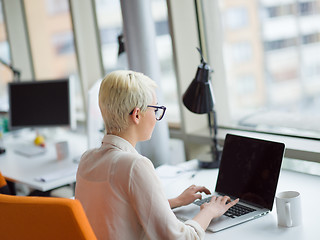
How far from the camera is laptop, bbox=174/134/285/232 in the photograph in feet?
5.61

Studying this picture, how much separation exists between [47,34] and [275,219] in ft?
13.7

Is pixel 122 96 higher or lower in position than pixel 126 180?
higher

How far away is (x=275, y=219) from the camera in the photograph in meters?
1.67

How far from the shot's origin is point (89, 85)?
3869 mm

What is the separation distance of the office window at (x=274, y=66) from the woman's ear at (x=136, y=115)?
4.24 feet

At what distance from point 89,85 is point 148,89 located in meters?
2.39

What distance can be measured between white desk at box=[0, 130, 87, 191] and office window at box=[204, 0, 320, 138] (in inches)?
41.5

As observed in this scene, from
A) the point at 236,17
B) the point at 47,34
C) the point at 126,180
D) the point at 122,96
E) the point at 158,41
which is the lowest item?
the point at 126,180

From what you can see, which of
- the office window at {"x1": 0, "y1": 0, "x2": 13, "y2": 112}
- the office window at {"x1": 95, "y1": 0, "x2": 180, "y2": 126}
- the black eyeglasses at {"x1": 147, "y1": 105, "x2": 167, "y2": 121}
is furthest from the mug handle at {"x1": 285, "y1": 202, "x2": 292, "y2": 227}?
the office window at {"x1": 0, "y1": 0, "x2": 13, "y2": 112}

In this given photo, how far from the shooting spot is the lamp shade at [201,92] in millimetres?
2186

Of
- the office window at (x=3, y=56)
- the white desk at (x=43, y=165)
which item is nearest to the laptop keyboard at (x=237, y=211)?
the white desk at (x=43, y=165)

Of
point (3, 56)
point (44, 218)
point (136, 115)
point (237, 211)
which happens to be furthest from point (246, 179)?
point (3, 56)

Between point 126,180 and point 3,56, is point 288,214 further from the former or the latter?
point 3,56

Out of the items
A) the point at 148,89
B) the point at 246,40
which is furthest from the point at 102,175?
the point at 246,40
